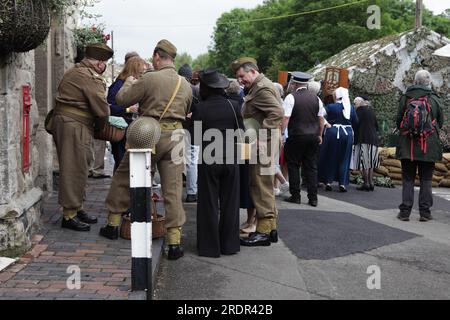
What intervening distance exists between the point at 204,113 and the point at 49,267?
80.0 inches

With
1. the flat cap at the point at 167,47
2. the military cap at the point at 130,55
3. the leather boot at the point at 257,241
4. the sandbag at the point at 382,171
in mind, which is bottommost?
the leather boot at the point at 257,241

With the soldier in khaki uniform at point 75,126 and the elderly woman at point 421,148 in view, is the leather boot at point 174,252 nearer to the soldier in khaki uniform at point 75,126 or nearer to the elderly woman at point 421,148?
the soldier in khaki uniform at point 75,126

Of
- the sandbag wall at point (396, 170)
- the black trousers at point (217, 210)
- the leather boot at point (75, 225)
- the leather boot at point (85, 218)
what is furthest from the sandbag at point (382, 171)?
the leather boot at point (75, 225)

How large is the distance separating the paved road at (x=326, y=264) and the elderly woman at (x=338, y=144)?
2580 millimetres

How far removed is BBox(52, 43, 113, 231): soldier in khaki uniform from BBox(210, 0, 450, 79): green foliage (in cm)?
3298

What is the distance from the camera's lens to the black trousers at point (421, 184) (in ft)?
26.7

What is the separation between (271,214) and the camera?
6.36 m

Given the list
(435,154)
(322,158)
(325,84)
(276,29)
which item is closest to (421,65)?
(325,84)

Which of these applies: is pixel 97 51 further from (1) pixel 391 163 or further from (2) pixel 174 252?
(1) pixel 391 163

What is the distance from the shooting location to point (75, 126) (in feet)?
19.7

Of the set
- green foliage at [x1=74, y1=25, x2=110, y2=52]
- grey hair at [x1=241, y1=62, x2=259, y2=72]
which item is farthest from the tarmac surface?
green foliage at [x1=74, y1=25, x2=110, y2=52]

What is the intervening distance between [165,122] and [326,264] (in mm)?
2065

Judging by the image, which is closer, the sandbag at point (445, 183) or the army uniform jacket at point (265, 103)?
the army uniform jacket at point (265, 103)

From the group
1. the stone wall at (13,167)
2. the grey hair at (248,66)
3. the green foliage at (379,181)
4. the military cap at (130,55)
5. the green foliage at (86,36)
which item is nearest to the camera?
the stone wall at (13,167)
